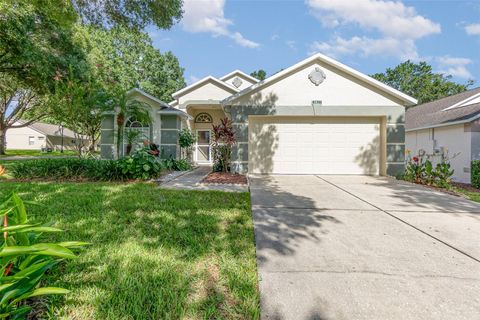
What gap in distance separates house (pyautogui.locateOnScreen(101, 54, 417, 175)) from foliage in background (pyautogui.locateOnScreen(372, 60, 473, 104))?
1408 inches

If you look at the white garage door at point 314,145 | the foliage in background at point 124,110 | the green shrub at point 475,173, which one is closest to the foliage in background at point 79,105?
the foliage in background at point 124,110

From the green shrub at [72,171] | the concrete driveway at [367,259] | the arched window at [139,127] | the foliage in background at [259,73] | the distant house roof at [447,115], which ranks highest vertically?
the foliage in background at [259,73]

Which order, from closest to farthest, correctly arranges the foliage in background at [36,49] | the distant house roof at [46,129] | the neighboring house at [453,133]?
1. the neighboring house at [453,133]
2. the foliage in background at [36,49]
3. the distant house roof at [46,129]

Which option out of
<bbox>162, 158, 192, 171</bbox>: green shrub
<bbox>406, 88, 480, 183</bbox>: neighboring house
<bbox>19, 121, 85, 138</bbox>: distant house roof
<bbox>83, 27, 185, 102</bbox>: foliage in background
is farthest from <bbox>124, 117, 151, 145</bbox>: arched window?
<bbox>19, 121, 85, 138</bbox>: distant house roof

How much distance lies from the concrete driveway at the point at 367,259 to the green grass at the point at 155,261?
263 millimetres

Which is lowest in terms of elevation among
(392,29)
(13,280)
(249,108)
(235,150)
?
(13,280)

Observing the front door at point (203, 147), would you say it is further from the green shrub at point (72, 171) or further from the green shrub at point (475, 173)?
the green shrub at point (475, 173)

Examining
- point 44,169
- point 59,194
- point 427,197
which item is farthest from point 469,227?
point 44,169

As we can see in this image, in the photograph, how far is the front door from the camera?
16.9 metres

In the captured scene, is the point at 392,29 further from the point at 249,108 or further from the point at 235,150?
the point at 235,150

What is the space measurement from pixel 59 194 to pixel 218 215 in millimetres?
4056

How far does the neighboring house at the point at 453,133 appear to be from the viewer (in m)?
10.2

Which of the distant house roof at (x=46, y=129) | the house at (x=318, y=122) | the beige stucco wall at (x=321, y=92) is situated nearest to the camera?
the house at (x=318, y=122)

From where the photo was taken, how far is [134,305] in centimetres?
205
